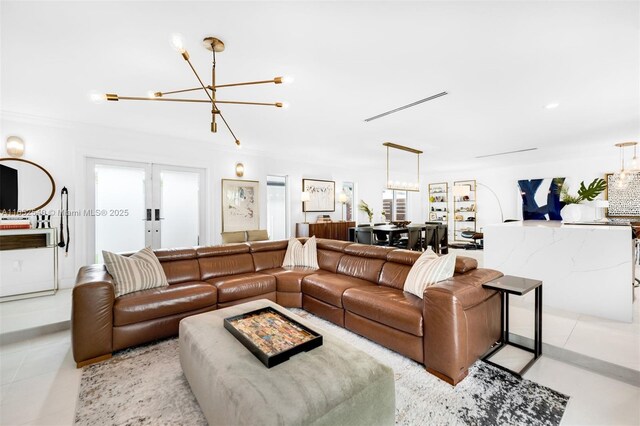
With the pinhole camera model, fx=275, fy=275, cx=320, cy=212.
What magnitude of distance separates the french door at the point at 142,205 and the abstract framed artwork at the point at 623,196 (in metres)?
9.43

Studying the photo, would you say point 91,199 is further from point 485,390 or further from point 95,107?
point 485,390

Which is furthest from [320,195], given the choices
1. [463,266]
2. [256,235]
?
[463,266]

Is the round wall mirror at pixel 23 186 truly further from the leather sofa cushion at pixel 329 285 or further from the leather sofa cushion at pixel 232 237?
the leather sofa cushion at pixel 329 285

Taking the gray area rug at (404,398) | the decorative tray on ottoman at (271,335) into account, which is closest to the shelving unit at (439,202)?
the gray area rug at (404,398)

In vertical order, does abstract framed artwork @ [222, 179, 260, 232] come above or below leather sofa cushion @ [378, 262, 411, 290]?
above

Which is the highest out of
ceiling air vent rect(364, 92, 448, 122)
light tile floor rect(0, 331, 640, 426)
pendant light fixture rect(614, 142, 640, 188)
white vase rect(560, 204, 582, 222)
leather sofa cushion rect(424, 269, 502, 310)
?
ceiling air vent rect(364, 92, 448, 122)

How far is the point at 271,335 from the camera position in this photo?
182cm

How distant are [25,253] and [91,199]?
1067 millimetres

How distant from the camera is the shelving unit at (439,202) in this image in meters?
9.92

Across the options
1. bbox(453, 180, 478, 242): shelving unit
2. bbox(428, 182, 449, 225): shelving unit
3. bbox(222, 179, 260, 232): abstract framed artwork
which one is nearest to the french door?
bbox(222, 179, 260, 232): abstract framed artwork

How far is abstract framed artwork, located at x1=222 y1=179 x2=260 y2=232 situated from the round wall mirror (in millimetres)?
2604

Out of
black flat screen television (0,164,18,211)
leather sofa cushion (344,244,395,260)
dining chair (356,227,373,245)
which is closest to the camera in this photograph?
leather sofa cushion (344,244,395,260)

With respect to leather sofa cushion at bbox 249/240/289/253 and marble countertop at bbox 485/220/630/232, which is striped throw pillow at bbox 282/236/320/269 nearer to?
leather sofa cushion at bbox 249/240/289/253

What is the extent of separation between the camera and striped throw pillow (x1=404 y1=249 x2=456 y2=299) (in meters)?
2.49
